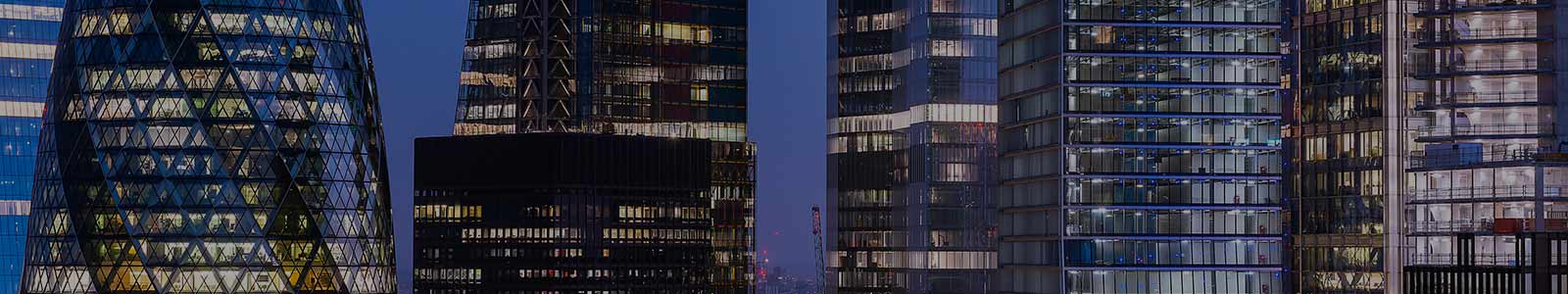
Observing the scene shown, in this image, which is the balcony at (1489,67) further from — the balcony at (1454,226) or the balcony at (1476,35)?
the balcony at (1454,226)

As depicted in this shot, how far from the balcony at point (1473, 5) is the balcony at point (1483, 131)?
8.47 metres

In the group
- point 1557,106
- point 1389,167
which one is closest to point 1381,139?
point 1389,167

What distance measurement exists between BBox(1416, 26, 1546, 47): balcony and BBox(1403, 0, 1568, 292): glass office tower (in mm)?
70

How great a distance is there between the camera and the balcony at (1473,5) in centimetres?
18325

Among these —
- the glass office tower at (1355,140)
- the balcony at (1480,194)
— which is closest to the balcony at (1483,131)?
the glass office tower at (1355,140)

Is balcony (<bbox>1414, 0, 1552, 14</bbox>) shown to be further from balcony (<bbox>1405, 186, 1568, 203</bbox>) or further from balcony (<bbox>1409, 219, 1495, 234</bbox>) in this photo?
balcony (<bbox>1409, 219, 1495, 234</bbox>)

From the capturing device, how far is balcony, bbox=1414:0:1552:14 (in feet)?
Result: 601

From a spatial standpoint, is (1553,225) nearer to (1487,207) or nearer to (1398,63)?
(1487,207)

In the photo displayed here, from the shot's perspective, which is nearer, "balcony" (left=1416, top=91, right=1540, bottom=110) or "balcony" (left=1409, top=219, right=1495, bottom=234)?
"balcony" (left=1409, top=219, right=1495, bottom=234)

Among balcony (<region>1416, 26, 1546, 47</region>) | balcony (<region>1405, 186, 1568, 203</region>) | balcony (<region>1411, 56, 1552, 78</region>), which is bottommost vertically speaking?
balcony (<region>1405, 186, 1568, 203</region>)

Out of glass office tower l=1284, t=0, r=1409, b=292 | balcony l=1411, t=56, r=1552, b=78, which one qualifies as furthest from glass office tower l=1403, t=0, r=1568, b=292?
glass office tower l=1284, t=0, r=1409, b=292

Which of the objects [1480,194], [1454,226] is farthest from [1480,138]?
[1454,226]

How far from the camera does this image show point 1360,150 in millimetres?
195125

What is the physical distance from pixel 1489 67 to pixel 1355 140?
13.2 m
